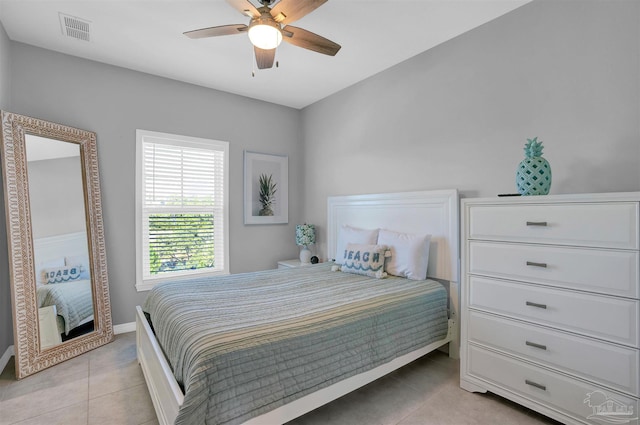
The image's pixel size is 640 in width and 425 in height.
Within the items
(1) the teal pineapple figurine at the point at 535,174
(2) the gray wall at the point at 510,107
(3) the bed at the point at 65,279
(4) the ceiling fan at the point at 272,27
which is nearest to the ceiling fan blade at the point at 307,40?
(4) the ceiling fan at the point at 272,27

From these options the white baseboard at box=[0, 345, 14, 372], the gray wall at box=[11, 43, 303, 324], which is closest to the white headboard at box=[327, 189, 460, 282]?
the gray wall at box=[11, 43, 303, 324]

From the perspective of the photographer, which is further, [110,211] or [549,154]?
[110,211]

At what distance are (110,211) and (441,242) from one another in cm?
325

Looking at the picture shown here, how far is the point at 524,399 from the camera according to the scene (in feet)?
6.04

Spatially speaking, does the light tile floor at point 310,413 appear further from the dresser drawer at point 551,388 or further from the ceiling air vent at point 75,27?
the ceiling air vent at point 75,27

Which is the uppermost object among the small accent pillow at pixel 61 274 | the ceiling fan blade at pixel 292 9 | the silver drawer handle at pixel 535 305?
the ceiling fan blade at pixel 292 9

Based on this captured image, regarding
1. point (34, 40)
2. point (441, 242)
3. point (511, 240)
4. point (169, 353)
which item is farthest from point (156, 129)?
point (511, 240)

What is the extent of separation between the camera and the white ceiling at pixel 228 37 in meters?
2.24

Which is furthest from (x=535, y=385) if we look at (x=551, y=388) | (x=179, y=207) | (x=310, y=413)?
(x=179, y=207)

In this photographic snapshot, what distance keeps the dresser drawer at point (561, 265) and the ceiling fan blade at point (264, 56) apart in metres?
1.97

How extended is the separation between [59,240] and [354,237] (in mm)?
2660

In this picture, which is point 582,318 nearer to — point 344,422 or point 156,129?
point 344,422

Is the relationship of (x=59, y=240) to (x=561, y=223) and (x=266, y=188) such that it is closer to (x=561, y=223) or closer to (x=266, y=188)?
(x=266, y=188)

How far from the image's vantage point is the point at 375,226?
3.31 m
